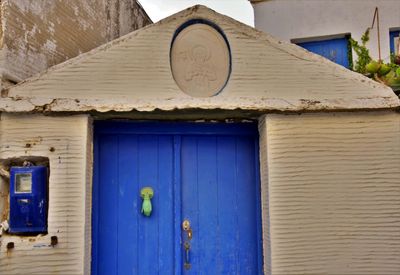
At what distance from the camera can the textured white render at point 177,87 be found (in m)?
3.84

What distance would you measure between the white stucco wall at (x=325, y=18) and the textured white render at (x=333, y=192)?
388 cm

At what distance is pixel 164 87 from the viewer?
13.0 ft

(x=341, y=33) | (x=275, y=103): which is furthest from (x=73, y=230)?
(x=341, y=33)

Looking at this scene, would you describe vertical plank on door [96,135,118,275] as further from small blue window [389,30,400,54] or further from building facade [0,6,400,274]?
small blue window [389,30,400,54]

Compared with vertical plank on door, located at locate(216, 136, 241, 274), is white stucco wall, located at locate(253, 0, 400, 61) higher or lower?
higher

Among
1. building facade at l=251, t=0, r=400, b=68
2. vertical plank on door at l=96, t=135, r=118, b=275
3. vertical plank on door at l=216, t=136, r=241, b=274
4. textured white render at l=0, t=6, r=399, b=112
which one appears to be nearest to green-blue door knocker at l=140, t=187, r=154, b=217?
vertical plank on door at l=96, t=135, r=118, b=275

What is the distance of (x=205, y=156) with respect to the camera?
169 inches

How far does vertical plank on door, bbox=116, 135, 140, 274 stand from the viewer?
4.09 meters

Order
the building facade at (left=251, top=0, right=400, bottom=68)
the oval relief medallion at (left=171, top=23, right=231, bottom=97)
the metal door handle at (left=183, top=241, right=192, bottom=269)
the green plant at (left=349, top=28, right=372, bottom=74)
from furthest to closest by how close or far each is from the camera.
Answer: the building facade at (left=251, top=0, right=400, bottom=68)
the green plant at (left=349, top=28, right=372, bottom=74)
the metal door handle at (left=183, top=241, right=192, bottom=269)
the oval relief medallion at (left=171, top=23, right=231, bottom=97)

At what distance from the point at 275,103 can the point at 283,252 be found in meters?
1.39

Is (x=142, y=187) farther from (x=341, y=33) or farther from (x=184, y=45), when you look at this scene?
(x=341, y=33)

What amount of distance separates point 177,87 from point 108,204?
1348 millimetres

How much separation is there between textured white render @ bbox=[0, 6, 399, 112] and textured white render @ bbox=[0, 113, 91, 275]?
0.18 meters

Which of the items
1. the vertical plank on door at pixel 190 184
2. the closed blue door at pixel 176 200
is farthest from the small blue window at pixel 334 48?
the vertical plank on door at pixel 190 184
